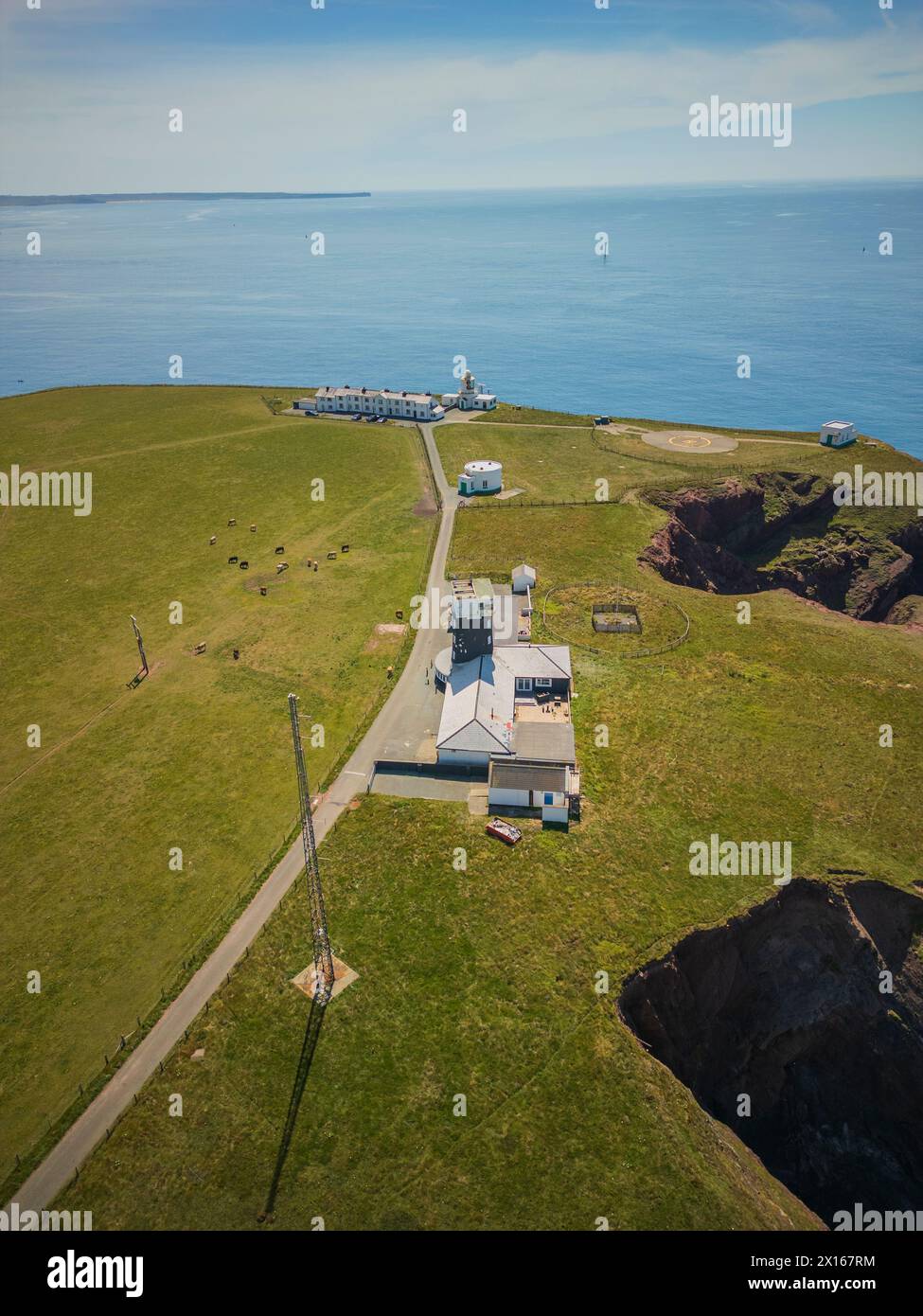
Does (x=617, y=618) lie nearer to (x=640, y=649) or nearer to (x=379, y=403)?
(x=640, y=649)

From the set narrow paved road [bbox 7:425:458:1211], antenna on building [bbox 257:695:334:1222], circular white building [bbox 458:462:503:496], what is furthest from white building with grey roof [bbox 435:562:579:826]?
circular white building [bbox 458:462:503:496]

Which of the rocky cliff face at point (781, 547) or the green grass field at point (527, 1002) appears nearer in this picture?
the green grass field at point (527, 1002)

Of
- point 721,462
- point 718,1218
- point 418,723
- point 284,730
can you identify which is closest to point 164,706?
point 284,730

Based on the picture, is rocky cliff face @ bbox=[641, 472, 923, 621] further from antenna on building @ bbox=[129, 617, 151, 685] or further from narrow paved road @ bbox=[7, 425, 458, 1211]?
antenna on building @ bbox=[129, 617, 151, 685]

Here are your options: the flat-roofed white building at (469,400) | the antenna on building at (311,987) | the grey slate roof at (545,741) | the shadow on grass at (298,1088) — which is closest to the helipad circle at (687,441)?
the flat-roofed white building at (469,400)

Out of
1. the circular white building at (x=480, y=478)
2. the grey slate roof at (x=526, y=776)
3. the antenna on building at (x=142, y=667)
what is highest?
the circular white building at (x=480, y=478)

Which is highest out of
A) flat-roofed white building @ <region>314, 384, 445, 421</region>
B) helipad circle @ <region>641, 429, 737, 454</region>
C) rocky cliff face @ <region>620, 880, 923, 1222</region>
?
flat-roofed white building @ <region>314, 384, 445, 421</region>

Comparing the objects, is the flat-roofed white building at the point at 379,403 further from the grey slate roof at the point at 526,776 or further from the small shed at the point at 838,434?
the grey slate roof at the point at 526,776
